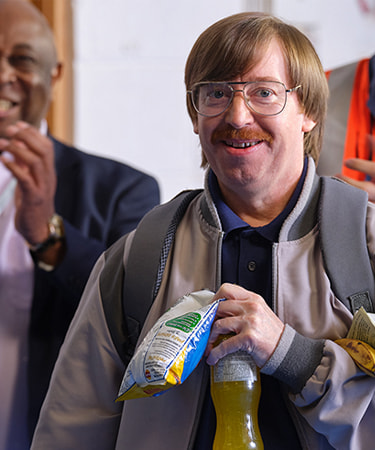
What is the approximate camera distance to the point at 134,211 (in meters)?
1.57

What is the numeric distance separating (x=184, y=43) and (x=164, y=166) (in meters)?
0.42

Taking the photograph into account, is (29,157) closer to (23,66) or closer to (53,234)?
(53,234)

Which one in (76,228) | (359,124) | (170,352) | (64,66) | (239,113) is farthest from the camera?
(64,66)

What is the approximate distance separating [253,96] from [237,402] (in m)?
0.41

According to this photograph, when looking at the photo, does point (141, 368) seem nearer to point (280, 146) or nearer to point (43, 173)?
point (280, 146)

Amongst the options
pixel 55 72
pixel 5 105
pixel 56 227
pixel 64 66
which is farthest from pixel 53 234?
pixel 64 66

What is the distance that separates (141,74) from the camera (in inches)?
92.6

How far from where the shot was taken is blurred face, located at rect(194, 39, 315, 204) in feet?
3.06

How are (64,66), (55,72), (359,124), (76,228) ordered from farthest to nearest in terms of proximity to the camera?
(64,66) → (55,72) → (76,228) → (359,124)

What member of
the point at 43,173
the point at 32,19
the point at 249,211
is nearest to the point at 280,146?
the point at 249,211

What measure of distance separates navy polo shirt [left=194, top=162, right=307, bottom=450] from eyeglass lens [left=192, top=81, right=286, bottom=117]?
128 mm

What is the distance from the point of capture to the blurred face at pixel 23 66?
5.33 feet

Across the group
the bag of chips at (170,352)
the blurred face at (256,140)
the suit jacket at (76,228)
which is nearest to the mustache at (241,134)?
the blurred face at (256,140)

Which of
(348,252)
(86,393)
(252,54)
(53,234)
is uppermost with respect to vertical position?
(252,54)
